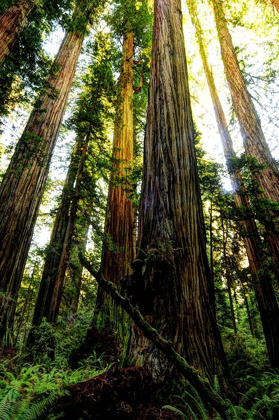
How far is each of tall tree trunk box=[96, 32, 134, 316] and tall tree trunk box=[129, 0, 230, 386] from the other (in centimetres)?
268

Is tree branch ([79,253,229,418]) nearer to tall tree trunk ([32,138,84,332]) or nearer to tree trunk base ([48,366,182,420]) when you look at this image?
tree trunk base ([48,366,182,420])

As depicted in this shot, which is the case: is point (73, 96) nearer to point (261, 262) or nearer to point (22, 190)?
point (22, 190)

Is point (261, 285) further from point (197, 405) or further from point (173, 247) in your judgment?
point (197, 405)

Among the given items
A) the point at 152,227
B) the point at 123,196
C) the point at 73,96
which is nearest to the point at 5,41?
the point at 123,196

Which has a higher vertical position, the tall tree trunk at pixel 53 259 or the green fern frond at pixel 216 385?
the tall tree trunk at pixel 53 259

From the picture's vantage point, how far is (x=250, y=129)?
633cm

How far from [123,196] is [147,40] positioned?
7.74 meters

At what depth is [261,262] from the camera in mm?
5277

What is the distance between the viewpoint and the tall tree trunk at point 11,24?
4.04 m

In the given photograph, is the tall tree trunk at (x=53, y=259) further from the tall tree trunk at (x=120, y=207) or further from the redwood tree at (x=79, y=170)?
the tall tree trunk at (x=120, y=207)

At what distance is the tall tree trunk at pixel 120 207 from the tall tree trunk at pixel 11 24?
123 inches

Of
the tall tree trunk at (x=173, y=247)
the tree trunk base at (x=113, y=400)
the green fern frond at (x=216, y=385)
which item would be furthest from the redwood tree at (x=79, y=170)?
the green fern frond at (x=216, y=385)

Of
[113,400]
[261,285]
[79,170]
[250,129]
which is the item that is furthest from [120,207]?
[113,400]

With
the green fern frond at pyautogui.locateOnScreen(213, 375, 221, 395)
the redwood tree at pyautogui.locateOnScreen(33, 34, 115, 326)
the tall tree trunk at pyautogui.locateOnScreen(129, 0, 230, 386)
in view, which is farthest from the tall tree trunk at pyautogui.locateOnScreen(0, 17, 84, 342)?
the green fern frond at pyautogui.locateOnScreen(213, 375, 221, 395)
